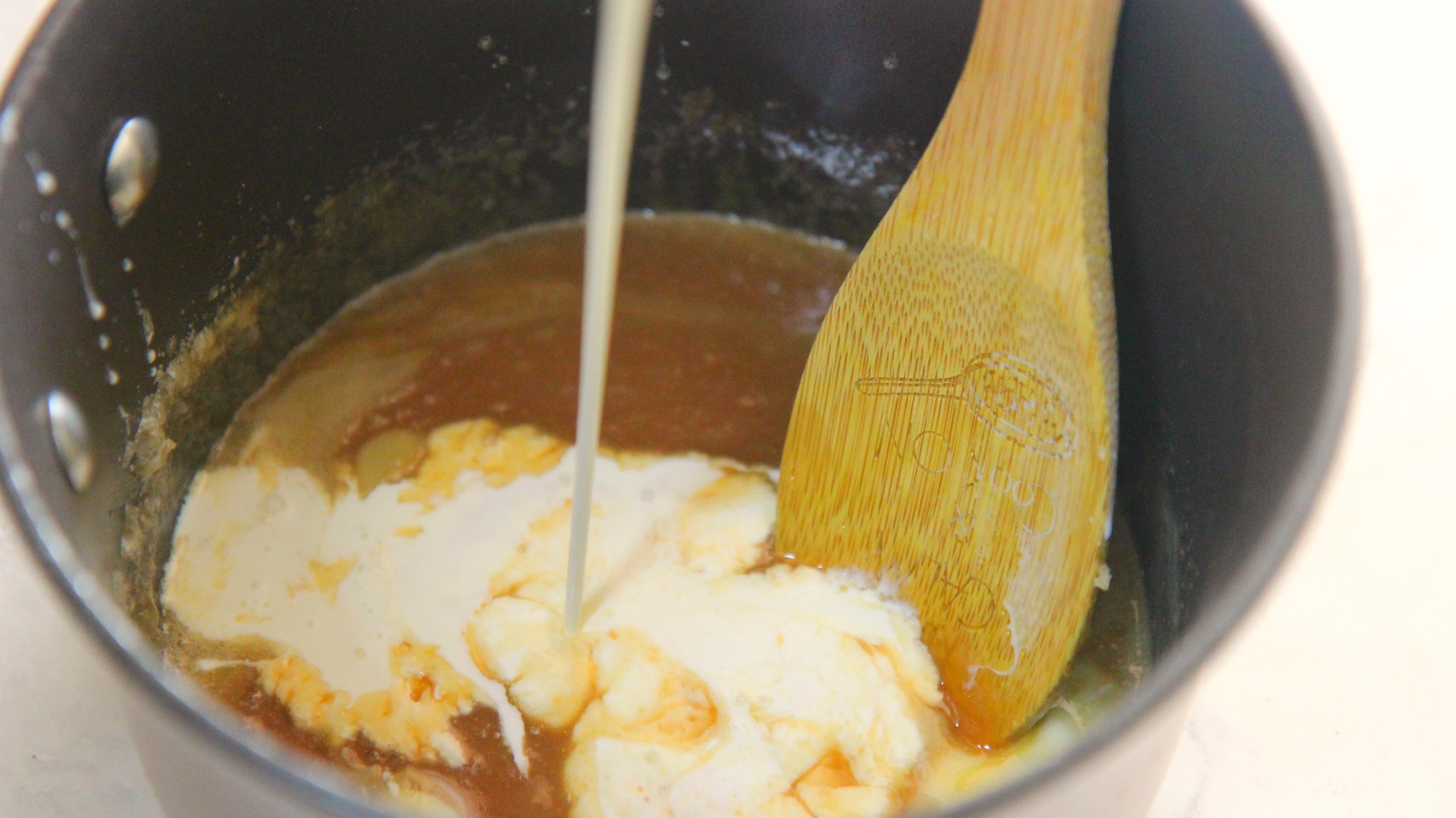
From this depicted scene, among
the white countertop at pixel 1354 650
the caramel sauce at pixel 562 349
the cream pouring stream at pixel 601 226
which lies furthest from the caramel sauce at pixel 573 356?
the cream pouring stream at pixel 601 226

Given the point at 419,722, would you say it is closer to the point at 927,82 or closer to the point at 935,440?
the point at 935,440

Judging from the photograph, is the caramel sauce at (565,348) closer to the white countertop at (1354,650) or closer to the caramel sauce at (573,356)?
the caramel sauce at (573,356)

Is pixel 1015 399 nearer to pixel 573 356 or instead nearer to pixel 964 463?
pixel 964 463

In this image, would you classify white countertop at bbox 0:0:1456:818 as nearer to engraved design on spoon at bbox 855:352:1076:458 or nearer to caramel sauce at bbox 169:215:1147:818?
caramel sauce at bbox 169:215:1147:818

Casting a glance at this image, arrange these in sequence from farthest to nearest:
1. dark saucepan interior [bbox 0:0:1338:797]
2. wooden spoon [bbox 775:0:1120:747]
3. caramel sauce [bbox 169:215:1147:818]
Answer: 1. caramel sauce [bbox 169:215:1147:818]
2. wooden spoon [bbox 775:0:1120:747]
3. dark saucepan interior [bbox 0:0:1338:797]

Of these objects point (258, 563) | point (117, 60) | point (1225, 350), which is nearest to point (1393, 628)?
point (1225, 350)

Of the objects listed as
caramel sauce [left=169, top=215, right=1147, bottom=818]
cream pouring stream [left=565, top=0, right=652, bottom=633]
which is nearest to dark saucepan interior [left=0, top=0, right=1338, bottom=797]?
caramel sauce [left=169, top=215, right=1147, bottom=818]
